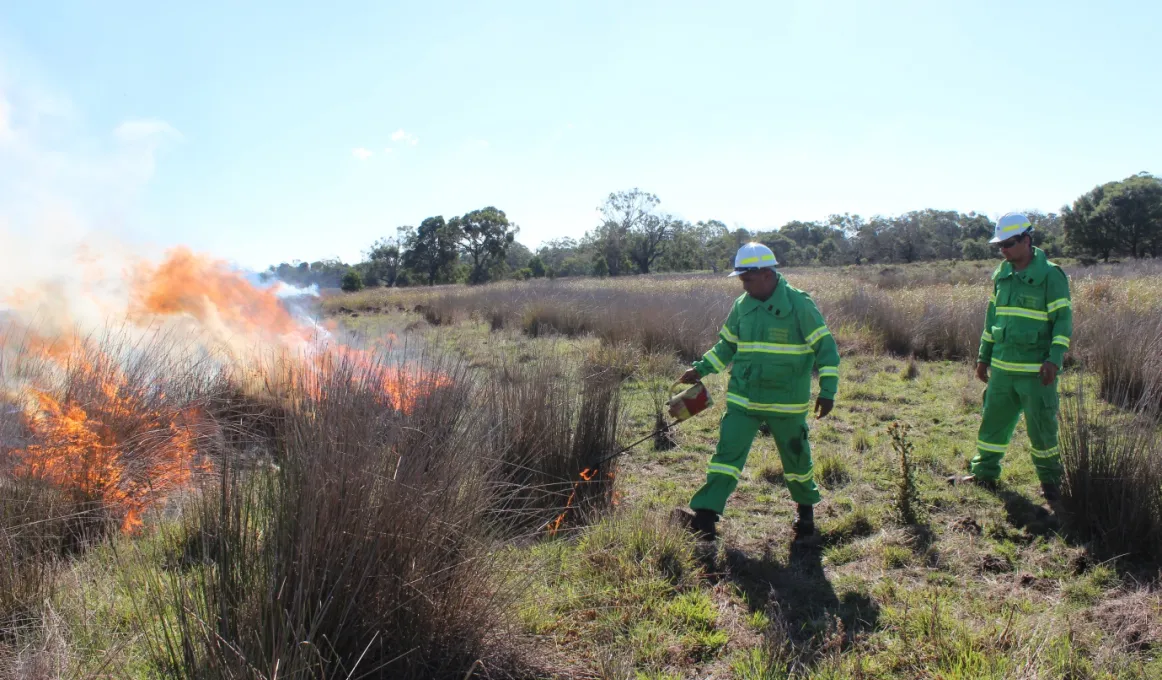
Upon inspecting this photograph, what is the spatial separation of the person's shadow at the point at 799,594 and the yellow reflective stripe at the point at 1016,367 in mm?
2062

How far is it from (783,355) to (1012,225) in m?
2.13

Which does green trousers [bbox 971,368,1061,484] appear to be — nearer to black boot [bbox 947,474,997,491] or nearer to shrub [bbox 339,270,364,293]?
black boot [bbox 947,474,997,491]

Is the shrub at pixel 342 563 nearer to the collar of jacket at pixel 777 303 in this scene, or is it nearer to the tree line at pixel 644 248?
the collar of jacket at pixel 777 303

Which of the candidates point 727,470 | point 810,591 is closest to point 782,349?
point 727,470

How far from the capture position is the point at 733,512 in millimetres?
4625

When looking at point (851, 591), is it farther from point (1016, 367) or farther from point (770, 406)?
point (1016, 367)

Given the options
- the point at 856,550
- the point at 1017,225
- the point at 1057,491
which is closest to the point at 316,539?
the point at 856,550

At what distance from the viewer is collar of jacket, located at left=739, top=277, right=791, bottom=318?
13.4 ft

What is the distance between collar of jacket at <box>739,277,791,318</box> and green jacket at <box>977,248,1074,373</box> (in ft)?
5.79

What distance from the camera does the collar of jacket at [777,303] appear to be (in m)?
4.07

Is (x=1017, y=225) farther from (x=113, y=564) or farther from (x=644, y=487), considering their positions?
(x=113, y=564)

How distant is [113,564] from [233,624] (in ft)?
4.19

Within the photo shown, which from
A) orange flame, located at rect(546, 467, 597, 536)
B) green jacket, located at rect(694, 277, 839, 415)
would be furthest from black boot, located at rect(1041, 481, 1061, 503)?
orange flame, located at rect(546, 467, 597, 536)

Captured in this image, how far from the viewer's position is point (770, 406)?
409cm
